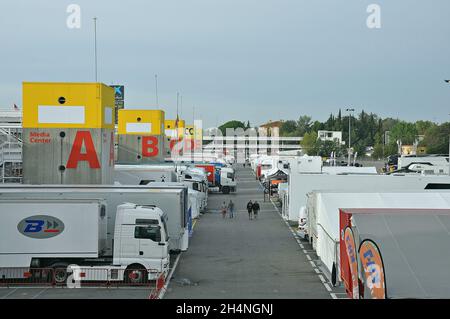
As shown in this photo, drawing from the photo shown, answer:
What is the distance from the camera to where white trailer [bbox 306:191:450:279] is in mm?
20859

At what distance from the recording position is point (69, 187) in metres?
23.7

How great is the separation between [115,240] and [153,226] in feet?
3.96

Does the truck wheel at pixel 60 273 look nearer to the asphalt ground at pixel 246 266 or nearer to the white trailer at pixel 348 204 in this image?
the asphalt ground at pixel 246 266

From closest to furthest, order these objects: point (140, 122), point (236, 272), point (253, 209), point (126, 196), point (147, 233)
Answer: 1. point (147, 233)
2. point (236, 272)
3. point (126, 196)
4. point (253, 209)
5. point (140, 122)

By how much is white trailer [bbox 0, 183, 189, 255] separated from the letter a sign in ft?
13.9

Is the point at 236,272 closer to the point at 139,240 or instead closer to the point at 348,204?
the point at 139,240

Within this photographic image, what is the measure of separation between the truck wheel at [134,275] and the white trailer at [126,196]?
4.56 ft

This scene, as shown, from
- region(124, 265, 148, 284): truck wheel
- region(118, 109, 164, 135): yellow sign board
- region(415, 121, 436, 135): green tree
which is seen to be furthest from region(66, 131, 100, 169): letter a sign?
region(415, 121, 436, 135): green tree

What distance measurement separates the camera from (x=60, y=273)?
68.6 ft

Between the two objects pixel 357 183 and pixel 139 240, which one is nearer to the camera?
pixel 139 240

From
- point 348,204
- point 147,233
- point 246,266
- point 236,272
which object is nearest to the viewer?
point 147,233

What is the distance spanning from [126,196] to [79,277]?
350 centimetres

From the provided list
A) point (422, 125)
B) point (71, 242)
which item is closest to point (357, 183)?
point (71, 242)
